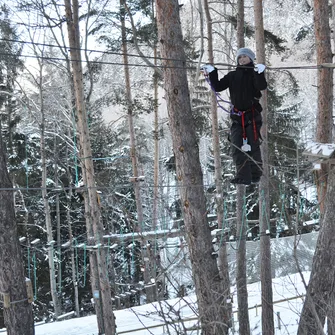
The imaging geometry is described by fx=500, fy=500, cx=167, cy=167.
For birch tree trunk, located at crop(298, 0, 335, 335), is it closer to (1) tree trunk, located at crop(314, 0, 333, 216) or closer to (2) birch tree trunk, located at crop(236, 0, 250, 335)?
(1) tree trunk, located at crop(314, 0, 333, 216)

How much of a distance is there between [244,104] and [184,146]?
772 millimetres

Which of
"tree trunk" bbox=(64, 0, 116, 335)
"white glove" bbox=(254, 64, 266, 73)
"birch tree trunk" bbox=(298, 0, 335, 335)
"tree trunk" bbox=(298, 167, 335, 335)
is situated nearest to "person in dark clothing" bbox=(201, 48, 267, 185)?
"white glove" bbox=(254, 64, 266, 73)

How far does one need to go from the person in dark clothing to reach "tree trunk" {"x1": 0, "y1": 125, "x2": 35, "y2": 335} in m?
2.78

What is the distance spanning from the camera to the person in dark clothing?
5035 millimetres

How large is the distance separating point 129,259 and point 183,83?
53.4 ft

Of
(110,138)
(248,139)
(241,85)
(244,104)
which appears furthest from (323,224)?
(110,138)

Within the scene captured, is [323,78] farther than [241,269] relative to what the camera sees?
No

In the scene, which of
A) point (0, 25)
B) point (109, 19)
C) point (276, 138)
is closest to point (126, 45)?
point (109, 19)

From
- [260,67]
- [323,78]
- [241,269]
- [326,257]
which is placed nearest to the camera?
[260,67]

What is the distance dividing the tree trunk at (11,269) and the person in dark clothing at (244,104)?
2781 millimetres

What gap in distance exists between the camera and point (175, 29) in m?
5.03

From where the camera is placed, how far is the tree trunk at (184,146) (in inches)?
198

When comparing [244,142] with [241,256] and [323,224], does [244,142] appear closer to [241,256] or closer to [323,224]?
[323,224]

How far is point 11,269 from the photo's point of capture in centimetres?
611
